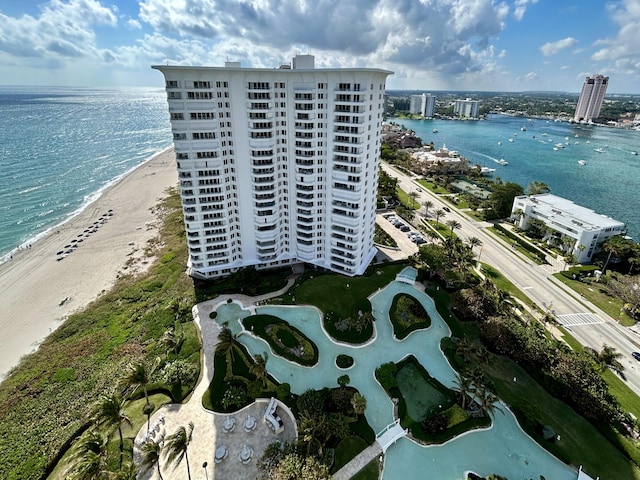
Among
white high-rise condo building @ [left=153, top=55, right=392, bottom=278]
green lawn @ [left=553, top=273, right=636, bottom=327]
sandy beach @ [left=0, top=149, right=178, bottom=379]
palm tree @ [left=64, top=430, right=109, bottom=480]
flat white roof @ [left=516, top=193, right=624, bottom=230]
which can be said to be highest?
white high-rise condo building @ [left=153, top=55, right=392, bottom=278]

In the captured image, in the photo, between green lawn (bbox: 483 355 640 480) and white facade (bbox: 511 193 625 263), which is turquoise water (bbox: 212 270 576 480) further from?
white facade (bbox: 511 193 625 263)

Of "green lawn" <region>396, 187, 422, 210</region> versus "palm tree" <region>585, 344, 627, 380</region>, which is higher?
"green lawn" <region>396, 187, 422, 210</region>

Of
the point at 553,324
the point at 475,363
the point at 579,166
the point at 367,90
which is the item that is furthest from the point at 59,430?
the point at 579,166

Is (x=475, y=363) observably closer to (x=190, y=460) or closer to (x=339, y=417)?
(x=339, y=417)

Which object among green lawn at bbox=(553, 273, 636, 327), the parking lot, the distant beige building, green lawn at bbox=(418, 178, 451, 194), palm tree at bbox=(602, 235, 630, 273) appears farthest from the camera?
the distant beige building

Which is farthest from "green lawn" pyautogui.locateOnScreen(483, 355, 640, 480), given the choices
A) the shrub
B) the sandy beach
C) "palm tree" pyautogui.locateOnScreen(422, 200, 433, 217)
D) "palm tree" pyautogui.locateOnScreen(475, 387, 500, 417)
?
the sandy beach

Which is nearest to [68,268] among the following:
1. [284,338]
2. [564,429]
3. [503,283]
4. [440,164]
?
[284,338]

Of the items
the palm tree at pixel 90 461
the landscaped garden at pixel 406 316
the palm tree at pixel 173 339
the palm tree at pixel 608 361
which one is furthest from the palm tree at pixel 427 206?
the palm tree at pixel 90 461

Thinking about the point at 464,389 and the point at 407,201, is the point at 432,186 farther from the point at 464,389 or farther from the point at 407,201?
the point at 464,389
